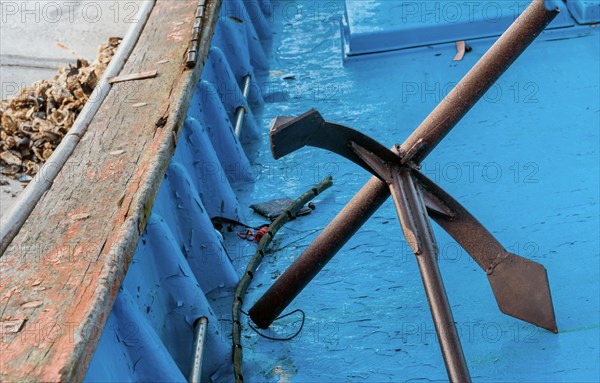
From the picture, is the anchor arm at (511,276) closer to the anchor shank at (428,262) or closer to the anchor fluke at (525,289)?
the anchor fluke at (525,289)

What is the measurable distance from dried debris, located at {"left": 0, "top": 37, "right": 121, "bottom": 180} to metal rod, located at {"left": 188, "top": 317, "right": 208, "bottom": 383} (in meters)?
2.24

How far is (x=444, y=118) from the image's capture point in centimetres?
225

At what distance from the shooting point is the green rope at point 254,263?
239 centimetres

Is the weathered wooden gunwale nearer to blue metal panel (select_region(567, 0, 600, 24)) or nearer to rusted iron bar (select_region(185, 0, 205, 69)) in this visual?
rusted iron bar (select_region(185, 0, 205, 69))

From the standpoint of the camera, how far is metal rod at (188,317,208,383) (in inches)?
86.5

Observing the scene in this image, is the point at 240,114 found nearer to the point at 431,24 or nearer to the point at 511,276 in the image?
the point at 431,24

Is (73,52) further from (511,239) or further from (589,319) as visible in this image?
(589,319)

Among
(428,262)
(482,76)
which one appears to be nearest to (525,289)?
(428,262)

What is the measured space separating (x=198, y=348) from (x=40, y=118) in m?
2.59

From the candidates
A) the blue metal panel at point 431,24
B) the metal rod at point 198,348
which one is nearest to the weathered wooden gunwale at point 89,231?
the metal rod at point 198,348

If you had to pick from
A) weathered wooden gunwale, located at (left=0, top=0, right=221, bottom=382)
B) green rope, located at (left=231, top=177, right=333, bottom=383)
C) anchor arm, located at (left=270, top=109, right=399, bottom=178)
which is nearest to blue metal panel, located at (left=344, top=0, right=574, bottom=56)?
green rope, located at (left=231, top=177, right=333, bottom=383)

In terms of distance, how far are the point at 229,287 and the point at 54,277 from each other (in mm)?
888

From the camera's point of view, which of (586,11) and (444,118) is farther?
(586,11)

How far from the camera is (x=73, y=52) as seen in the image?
580 centimetres
